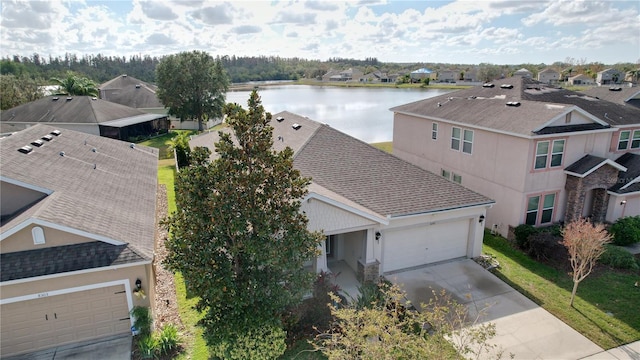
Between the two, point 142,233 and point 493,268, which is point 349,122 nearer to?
point 493,268

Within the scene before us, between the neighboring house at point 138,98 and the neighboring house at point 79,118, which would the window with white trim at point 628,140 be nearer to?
the neighboring house at point 79,118

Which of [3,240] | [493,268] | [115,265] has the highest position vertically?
[3,240]

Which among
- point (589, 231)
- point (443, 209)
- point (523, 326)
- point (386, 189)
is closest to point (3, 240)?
point (386, 189)

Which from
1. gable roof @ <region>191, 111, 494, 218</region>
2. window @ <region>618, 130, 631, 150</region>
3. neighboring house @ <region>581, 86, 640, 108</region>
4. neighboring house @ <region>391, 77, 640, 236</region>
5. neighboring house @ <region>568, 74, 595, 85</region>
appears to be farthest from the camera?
neighboring house @ <region>568, 74, 595, 85</region>

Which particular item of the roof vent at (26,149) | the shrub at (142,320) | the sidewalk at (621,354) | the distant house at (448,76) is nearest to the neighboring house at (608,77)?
the distant house at (448,76)

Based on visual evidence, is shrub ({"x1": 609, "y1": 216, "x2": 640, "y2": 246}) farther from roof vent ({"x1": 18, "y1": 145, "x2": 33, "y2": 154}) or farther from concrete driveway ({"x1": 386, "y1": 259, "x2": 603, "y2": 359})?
roof vent ({"x1": 18, "y1": 145, "x2": 33, "y2": 154})

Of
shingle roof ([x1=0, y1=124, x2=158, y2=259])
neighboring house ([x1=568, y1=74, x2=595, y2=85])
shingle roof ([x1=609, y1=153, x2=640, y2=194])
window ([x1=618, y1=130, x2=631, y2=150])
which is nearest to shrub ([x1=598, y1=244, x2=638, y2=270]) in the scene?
shingle roof ([x1=609, y1=153, x2=640, y2=194])
